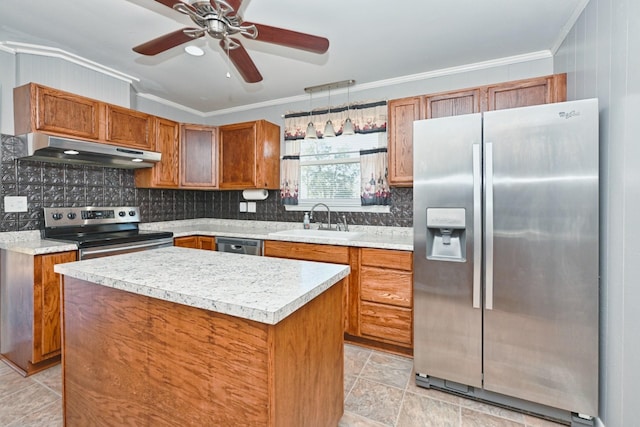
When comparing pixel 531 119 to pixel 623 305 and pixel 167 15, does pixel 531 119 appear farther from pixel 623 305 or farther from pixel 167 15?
pixel 167 15

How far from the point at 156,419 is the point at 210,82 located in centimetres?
302

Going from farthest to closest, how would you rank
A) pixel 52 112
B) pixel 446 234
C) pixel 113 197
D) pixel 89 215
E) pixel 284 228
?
pixel 284 228, pixel 113 197, pixel 89 215, pixel 52 112, pixel 446 234

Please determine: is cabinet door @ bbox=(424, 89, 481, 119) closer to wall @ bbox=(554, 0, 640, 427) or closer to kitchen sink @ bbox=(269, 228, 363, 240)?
wall @ bbox=(554, 0, 640, 427)

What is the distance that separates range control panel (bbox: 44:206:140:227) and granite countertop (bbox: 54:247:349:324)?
162 cm

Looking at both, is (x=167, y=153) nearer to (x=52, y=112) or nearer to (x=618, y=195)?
(x=52, y=112)

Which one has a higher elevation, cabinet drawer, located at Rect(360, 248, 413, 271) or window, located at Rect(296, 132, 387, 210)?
window, located at Rect(296, 132, 387, 210)

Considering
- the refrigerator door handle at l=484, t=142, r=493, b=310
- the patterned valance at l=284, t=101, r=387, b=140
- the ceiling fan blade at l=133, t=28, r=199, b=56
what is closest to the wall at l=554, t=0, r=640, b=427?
the refrigerator door handle at l=484, t=142, r=493, b=310

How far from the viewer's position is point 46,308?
2.18m

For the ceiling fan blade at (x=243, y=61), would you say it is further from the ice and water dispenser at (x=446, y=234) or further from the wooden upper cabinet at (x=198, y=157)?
the wooden upper cabinet at (x=198, y=157)

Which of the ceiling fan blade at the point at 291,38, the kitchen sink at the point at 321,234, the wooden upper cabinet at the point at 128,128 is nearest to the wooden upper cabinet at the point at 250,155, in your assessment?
the kitchen sink at the point at 321,234

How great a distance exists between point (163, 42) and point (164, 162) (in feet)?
6.28

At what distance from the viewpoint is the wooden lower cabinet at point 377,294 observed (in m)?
2.39

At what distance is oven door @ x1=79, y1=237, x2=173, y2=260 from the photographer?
237 centimetres

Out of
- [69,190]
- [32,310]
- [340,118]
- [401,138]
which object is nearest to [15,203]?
[69,190]
